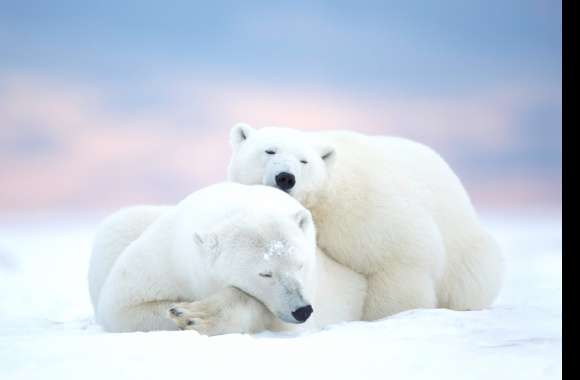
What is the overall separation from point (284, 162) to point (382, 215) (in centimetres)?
97

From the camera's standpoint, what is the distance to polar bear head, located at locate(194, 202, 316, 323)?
4703 millimetres

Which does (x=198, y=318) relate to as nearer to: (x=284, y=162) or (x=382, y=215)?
(x=284, y=162)

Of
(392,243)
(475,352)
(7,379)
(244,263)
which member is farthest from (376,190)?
(7,379)

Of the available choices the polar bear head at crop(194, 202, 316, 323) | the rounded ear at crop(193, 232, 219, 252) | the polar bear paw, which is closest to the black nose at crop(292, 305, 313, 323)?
the polar bear head at crop(194, 202, 316, 323)

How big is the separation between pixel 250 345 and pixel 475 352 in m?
1.15

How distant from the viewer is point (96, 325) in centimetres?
661

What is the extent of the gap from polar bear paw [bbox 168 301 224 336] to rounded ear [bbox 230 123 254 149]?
238cm

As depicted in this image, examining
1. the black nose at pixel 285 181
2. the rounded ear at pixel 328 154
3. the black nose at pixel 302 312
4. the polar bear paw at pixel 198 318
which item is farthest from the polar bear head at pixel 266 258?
the rounded ear at pixel 328 154

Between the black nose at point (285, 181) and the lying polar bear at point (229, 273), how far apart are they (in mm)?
534

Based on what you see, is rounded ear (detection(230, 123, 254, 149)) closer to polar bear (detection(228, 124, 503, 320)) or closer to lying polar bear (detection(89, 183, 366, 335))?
polar bear (detection(228, 124, 503, 320))

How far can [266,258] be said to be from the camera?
4.73m

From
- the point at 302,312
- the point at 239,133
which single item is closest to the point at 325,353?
the point at 302,312

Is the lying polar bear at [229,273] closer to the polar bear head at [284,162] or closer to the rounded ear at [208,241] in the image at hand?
the rounded ear at [208,241]
